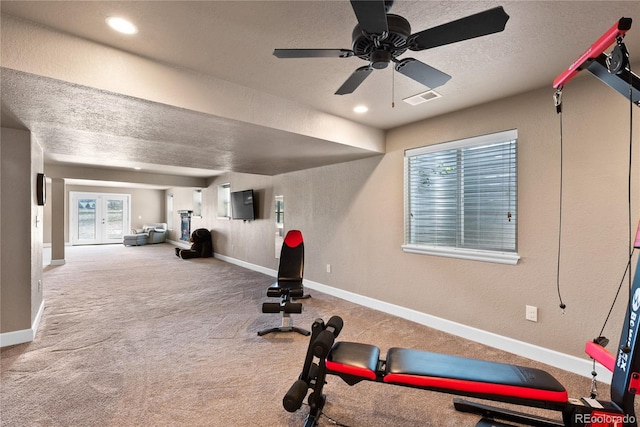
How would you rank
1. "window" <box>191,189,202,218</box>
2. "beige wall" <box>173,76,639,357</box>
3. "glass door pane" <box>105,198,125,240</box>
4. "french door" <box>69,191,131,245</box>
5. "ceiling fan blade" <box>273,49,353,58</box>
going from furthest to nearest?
"glass door pane" <box>105,198,125,240</box> < "french door" <box>69,191,131,245</box> < "window" <box>191,189,202,218</box> < "beige wall" <box>173,76,639,357</box> < "ceiling fan blade" <box>273,49,353,58</box>

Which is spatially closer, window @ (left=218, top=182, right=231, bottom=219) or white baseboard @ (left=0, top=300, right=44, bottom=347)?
white baseboard @ (left=0, top=300, right=44, bottom=347)

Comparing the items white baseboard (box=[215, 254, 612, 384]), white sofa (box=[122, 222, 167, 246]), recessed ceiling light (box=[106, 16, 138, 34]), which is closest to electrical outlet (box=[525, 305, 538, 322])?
white baseboard (box=[215, 254, 612, 384])

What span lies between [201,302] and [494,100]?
173 inches

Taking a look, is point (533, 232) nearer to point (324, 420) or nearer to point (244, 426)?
point (324, 420)

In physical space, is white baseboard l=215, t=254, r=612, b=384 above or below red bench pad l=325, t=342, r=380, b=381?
below

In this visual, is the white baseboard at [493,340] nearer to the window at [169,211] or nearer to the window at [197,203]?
the window at [197,203]

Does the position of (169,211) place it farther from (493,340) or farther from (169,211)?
(493,340)

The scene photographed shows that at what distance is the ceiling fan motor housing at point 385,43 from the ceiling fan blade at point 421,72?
132 mm

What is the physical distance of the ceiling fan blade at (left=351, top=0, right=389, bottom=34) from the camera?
3.51 feet

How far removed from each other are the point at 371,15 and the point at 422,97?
1798 mm

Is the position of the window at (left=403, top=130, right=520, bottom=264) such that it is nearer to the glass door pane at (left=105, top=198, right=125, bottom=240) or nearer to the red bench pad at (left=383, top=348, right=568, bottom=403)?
the red bench pad at (left=383, top=348, right=568, bottom=403)

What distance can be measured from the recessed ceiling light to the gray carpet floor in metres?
2.41

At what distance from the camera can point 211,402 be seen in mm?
2006

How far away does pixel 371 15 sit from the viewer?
115 cm
